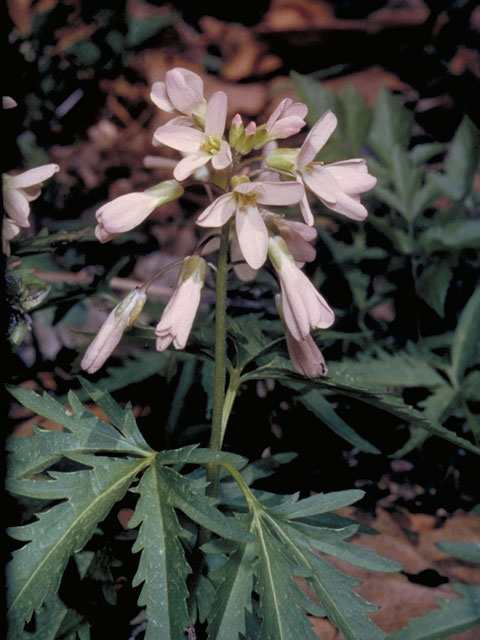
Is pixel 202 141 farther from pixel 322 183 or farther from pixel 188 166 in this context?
pixel 322 183

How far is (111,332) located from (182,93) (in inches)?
20.1

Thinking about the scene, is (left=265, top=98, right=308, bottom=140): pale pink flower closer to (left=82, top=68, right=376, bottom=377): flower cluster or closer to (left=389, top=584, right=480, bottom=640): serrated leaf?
(left=82, top=68, right=376, bottom=377): flower cluster

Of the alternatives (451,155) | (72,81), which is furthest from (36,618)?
(72,81)

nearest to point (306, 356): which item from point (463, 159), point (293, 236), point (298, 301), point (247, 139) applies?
point (298, 301)

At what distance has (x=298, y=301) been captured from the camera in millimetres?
1329

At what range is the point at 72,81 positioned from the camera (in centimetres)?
319

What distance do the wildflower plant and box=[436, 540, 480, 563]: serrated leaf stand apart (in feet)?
1.11

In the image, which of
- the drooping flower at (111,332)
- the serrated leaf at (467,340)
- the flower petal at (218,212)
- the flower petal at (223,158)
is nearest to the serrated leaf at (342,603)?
the drooping flower at (111,332)

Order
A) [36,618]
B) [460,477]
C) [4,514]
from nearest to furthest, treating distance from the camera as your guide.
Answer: [36,618] < [4,514] < [460,477]

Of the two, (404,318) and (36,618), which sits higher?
(36,618)

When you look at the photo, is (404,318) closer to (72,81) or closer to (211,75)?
(72,81)

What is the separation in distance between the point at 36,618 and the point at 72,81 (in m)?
2.50

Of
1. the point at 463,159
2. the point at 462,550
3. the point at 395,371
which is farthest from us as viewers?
the point at 463,159

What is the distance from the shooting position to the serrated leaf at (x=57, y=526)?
4.04 feet
